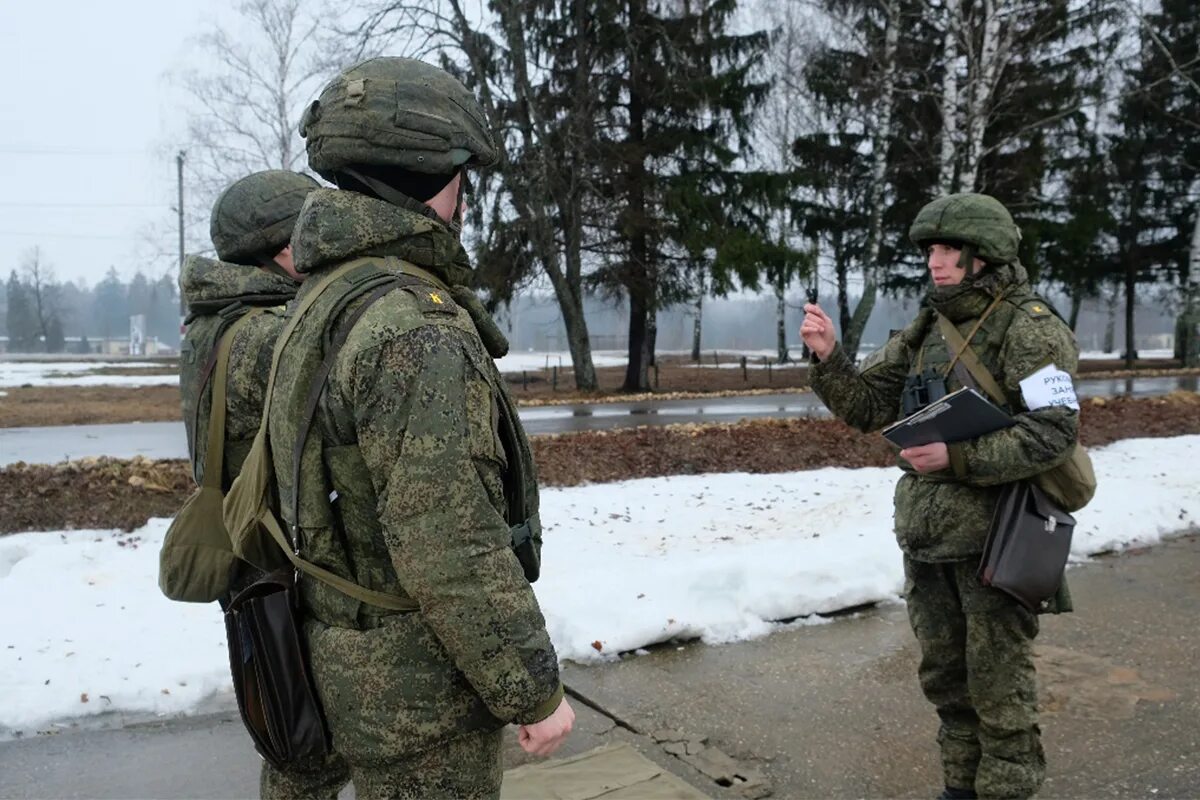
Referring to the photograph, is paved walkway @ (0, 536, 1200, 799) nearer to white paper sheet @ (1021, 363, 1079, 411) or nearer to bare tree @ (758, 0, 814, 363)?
white paper sheet @ (1021, 363, 1079, 411)

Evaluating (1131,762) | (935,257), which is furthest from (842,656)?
(935,257)

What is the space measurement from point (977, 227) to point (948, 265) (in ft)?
0.51

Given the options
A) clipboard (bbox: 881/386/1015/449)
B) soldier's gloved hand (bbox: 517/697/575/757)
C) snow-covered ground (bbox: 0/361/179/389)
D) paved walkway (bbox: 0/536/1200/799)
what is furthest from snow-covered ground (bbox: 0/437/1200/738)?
snow-covered ground (bbox: 0/361/179/389)

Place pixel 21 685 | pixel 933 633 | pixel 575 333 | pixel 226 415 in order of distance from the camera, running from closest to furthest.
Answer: pixel 226 415
pixel 933 633
pixel 21 685
pixel 575 333

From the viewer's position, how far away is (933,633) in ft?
10.8

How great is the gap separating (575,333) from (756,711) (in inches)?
A: 776

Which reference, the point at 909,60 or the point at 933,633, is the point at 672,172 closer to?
the point at 909,60

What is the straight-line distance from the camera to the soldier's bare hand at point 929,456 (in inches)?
122

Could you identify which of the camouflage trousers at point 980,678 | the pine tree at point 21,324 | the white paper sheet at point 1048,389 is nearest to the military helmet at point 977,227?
the white paper sheet at point 1048,389

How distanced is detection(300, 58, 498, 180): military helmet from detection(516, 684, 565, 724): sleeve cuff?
108 centimetres

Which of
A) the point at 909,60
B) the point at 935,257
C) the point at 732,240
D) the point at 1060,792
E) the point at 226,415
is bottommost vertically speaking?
the point at 1060,792

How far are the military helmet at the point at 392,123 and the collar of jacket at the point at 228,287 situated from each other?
1.05 metres

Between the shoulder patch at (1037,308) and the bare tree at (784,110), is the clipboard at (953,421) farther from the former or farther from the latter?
the bare tree at (784,110)

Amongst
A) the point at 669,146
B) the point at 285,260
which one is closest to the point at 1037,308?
the point at 285,260
